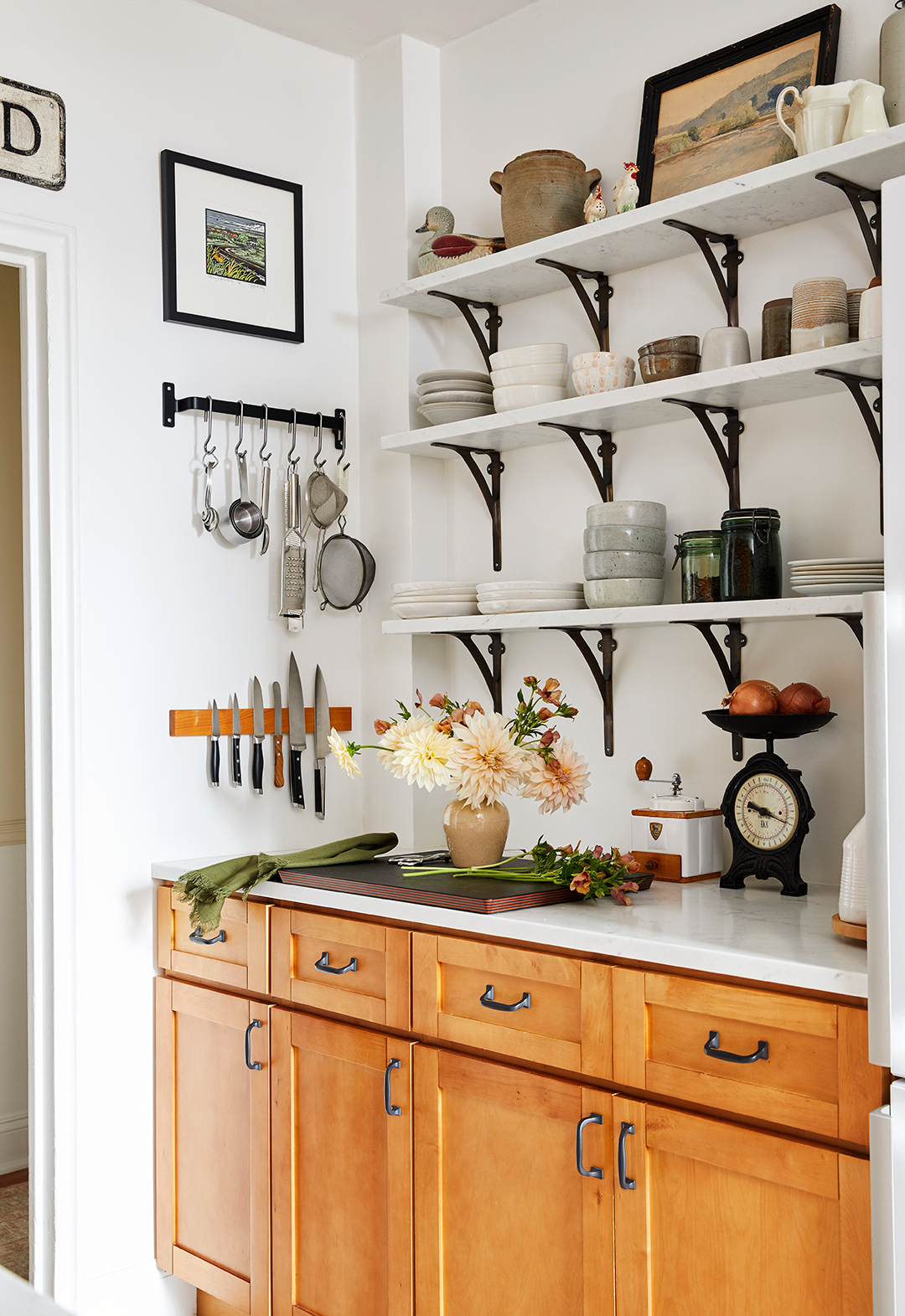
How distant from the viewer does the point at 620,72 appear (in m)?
2.61

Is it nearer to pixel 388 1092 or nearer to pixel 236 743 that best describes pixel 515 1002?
pixel 388 1092

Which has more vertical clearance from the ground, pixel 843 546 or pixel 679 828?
pixel 843 546

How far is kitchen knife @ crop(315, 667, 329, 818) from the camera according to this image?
2877mm

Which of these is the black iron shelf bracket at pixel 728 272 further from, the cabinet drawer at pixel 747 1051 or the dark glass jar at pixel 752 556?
the cabinet drawer at pixel 747 1051

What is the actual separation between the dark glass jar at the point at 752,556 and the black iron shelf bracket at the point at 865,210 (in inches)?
18.2

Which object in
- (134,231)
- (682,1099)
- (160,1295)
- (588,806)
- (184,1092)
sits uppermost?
(134,231)

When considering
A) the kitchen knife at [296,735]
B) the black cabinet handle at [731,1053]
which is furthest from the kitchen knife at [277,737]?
the black cabinet handle at [731,1053]

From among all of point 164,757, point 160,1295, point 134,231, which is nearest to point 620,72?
point 134,231

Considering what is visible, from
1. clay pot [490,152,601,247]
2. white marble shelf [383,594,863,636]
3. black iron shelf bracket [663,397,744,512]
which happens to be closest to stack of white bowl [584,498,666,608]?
white marble shelf [383,594,863,636]

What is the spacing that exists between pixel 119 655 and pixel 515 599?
2.82ft

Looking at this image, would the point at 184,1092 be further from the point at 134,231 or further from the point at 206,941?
the point at 134,231

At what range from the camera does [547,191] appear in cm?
256

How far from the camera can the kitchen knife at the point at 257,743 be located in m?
2.79

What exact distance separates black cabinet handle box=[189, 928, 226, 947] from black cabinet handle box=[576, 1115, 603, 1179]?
0.97 metres
